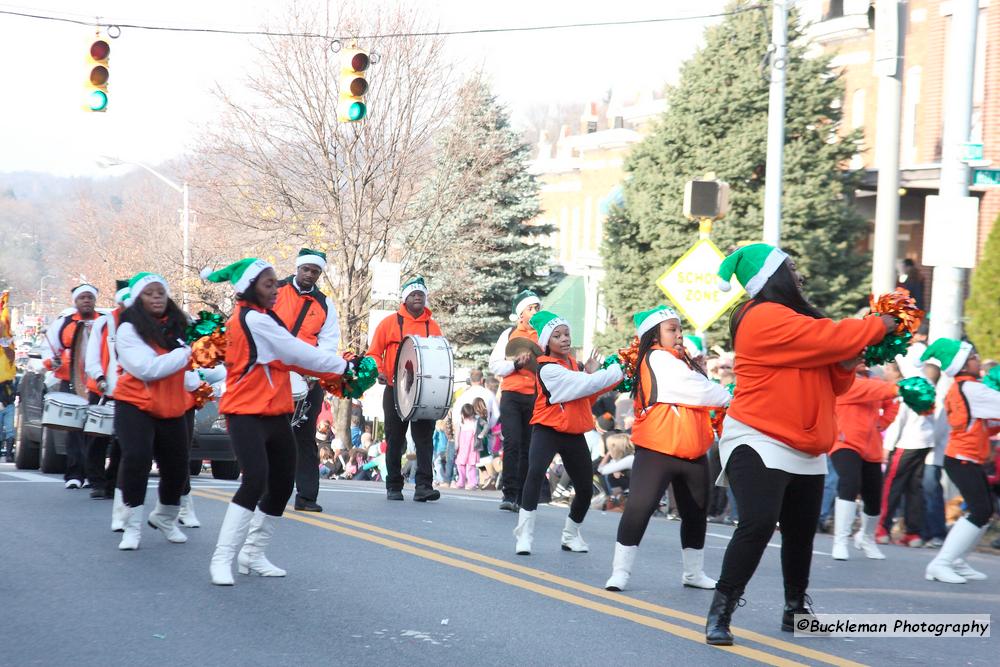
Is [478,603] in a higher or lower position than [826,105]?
lower

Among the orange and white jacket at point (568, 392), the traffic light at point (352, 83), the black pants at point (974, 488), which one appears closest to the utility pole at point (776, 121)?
the traffic light at point (352, 83)

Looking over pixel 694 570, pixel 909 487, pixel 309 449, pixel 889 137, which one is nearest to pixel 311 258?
pixel 309 449

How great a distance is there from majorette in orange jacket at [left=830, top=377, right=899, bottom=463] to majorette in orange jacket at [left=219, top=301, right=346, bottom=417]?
5.27 metres

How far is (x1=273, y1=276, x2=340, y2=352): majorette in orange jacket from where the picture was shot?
1209cm

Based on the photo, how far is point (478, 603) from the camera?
8.41 meters

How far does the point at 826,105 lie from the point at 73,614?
25.6m

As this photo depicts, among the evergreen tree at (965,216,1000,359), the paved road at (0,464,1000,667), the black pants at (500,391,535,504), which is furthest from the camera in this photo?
the evergreen tree at (965,216,1000,359)

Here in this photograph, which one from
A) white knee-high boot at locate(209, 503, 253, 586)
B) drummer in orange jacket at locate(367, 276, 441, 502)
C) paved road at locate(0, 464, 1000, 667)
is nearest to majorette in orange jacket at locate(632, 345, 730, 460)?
paved road at locate(0, 464, 1000, 667)

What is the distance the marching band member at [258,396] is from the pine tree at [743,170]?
72.1ft

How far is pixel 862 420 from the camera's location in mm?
12320

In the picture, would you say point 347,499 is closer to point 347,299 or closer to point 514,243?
point 347,299

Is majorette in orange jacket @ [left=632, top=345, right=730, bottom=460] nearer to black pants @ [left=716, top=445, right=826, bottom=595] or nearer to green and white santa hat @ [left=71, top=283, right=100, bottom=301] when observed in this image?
black pants @ [left=716, top=445, right=826, bottom=595]

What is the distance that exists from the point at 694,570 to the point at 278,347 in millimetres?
3069

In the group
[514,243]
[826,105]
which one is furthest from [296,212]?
[826,105]
